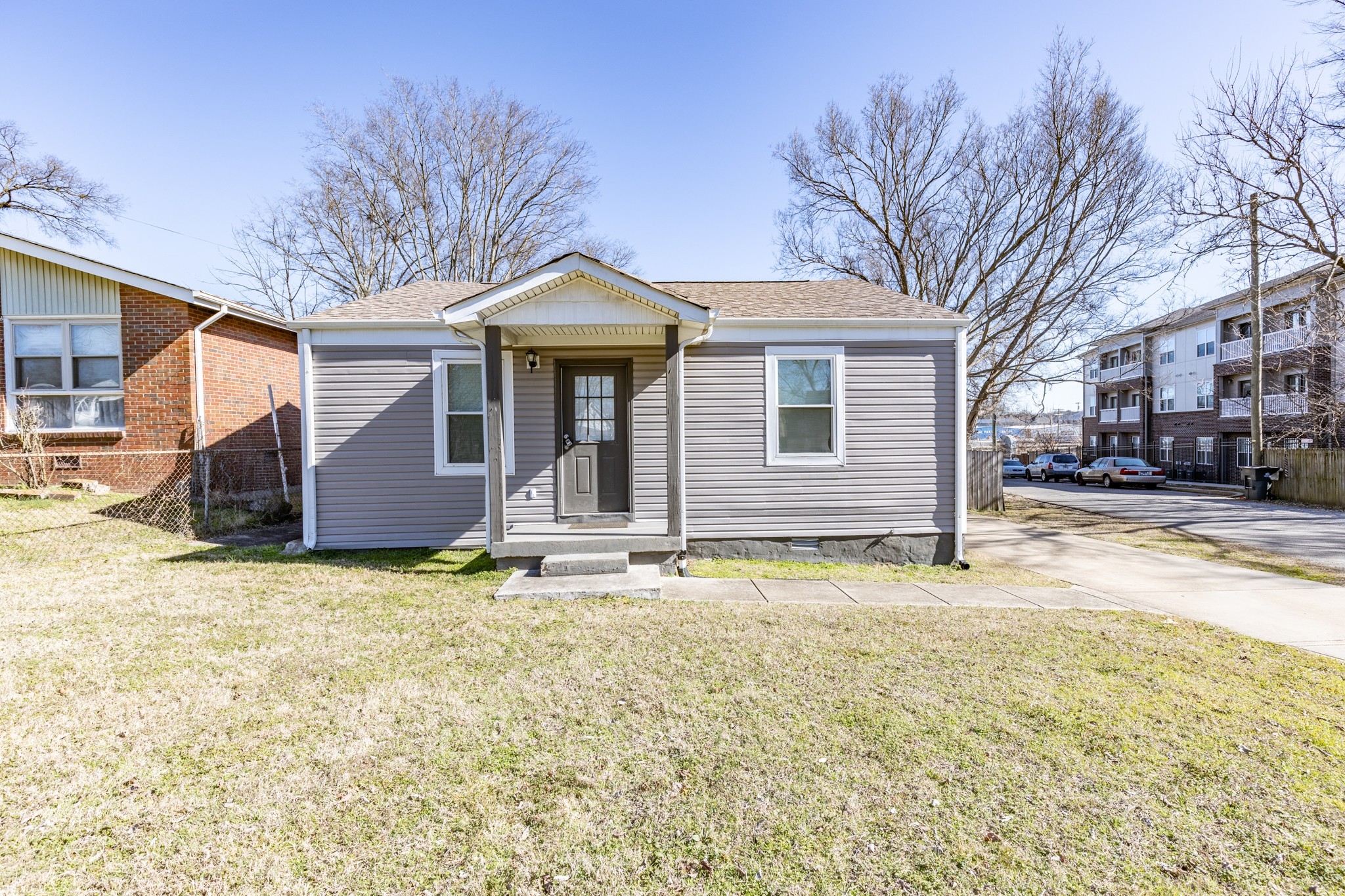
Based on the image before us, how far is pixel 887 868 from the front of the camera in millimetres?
2240

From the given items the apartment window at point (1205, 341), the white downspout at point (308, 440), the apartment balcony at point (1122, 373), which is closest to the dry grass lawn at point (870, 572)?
the white downspout at point (308, 440)

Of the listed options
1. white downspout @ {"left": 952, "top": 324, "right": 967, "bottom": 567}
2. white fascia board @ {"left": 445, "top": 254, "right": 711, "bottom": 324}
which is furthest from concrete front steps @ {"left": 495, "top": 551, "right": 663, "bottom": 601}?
white downspout @ {"left": 952, "top": 324, "right": 967, "bottom": 567}

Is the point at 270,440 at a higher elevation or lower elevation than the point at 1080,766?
higher

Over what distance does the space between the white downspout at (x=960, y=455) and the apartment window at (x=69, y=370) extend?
14.0m

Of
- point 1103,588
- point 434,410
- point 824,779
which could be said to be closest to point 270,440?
point 434,410

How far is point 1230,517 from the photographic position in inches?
544

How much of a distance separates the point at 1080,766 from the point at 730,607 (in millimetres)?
3151

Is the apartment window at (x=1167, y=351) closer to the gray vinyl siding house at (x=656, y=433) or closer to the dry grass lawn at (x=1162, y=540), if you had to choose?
the dry grass lawn at (x=1162, y=540)

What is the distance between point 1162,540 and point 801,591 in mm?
9342

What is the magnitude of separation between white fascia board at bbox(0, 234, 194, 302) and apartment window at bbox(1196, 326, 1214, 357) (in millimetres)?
38513

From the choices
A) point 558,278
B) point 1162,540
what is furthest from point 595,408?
point 1162,540

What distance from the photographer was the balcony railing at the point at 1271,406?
20.3 metres

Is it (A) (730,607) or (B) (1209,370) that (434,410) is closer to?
(A) (730,607)

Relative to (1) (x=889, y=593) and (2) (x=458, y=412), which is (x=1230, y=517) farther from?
(2) (x=458, y=412)
